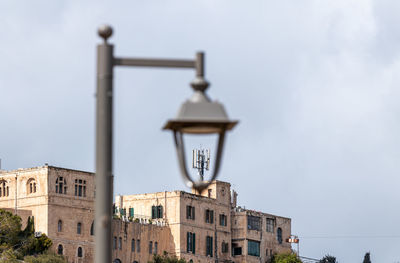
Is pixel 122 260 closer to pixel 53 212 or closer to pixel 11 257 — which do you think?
pixel 53 212

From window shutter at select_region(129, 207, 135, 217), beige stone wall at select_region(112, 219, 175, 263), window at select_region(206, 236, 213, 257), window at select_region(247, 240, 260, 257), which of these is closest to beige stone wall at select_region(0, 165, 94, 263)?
beige stone wall at select_region(112, 219, 175, 263)

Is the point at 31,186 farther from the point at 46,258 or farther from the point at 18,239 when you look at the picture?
the point at 46,258

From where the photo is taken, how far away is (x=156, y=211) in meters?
114

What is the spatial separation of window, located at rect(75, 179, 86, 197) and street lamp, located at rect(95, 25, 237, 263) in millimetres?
90807

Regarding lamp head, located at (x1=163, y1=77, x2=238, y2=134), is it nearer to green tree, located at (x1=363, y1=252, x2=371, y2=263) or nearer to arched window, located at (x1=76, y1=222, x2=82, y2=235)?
arched window, located at (x1=76, y1=222, x2=82, y2=235)

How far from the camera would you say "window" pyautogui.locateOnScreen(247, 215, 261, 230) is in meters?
122

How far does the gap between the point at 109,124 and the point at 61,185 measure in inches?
3549

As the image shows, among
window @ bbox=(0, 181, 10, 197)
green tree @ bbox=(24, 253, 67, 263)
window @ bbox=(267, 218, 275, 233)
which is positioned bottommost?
green tree @ bbox=(24, 253, 67, 263)

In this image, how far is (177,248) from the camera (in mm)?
112000

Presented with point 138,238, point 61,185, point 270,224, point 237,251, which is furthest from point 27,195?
point 270,224

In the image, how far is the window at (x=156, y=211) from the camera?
113438mm

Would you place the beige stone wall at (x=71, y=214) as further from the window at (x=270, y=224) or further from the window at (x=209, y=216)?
the window at (x=270, y=224)

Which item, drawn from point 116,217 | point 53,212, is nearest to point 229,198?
point 116,217

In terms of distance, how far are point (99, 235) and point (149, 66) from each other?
6.19 feet
